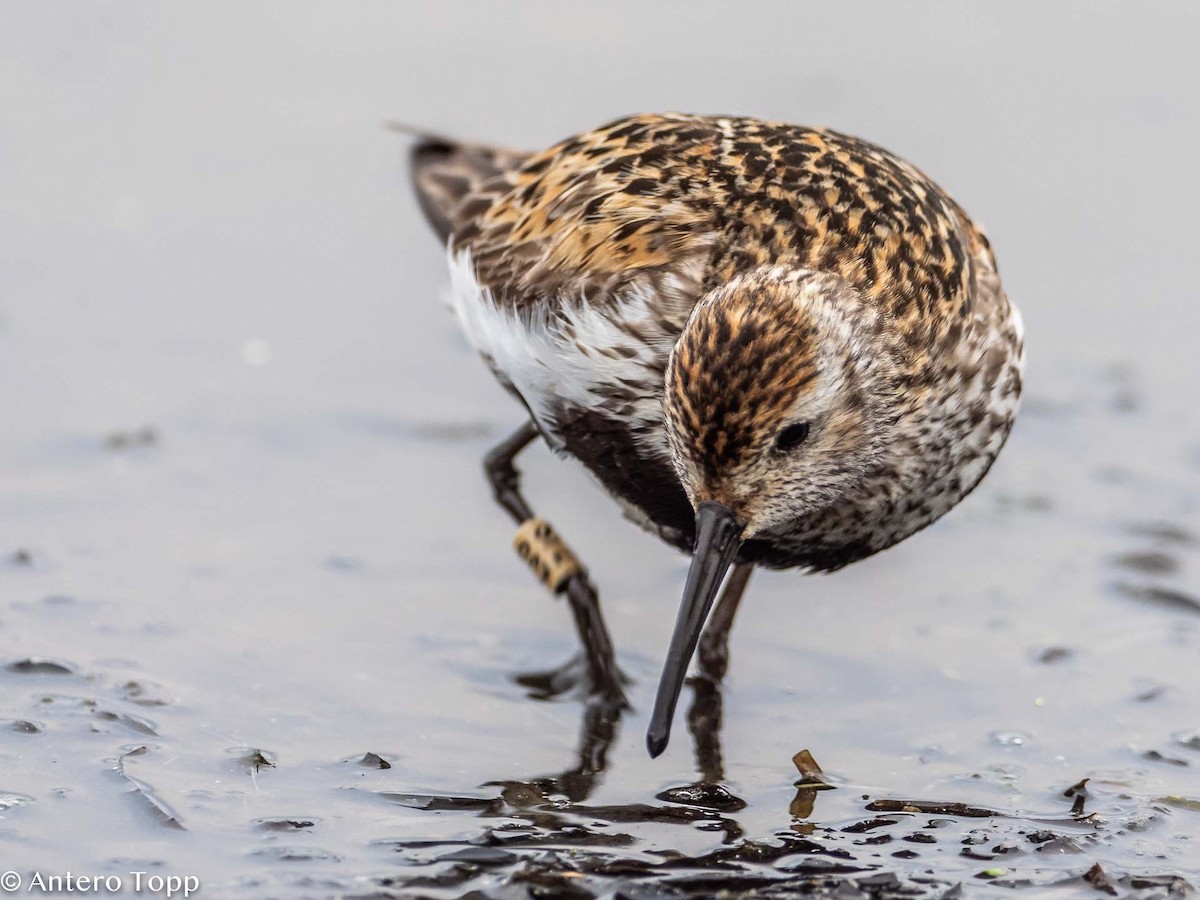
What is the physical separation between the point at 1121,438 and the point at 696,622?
4096 millimetres

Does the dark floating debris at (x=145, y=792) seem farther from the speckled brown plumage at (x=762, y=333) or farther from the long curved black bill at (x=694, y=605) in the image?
the speckled brown plumage at (x=762, y=333)

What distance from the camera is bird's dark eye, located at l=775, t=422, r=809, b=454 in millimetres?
5375

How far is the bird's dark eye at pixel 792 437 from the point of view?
5375 millimetres

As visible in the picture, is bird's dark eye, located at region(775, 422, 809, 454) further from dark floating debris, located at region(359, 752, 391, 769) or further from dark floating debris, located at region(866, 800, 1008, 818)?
dark floating debris, located at region(359, 752, 391, 769)

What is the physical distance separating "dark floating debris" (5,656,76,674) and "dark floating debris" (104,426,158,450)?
6.61ft

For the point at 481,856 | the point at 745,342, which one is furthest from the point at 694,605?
the point at 481,856

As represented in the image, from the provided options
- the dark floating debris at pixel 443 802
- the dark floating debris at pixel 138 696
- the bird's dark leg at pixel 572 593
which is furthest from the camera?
the bird's dark leg at pixel 572 593

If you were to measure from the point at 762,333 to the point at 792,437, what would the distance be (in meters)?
0.33

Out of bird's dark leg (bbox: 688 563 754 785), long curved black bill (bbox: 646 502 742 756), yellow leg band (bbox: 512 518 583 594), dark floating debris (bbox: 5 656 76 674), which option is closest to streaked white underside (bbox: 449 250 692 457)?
long curved black bill (bbox: 646 502 742 756)

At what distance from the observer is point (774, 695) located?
7.01 meters

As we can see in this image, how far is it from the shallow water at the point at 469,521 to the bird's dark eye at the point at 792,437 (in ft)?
3.99

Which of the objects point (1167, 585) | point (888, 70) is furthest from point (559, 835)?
point (888, 70)

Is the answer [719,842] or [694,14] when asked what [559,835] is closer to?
[719,842]

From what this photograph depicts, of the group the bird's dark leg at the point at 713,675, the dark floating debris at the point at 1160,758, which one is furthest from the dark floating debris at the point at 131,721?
the dark floating debris at the point at 1160,758
